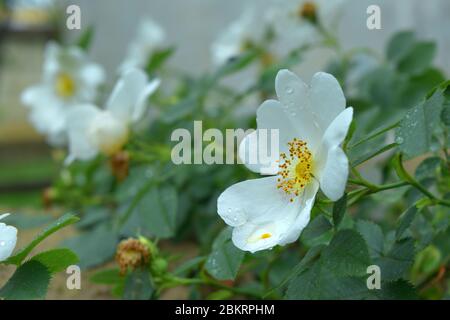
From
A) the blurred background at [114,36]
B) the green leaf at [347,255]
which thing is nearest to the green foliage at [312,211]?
the green leaf at [347,255]

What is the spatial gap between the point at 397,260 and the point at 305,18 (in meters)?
0.66

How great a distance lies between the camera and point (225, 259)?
20.5 inches

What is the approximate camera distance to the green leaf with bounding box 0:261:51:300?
45cm

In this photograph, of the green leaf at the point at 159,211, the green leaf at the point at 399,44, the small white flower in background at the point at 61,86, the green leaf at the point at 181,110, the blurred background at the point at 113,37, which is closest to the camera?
the green leaf at the point at 159,211

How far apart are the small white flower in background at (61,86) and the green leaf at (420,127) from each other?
77 cm

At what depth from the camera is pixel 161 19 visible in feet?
7.99

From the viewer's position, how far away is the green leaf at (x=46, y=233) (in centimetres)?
44

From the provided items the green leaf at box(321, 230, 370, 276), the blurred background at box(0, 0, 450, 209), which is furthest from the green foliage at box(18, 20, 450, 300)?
the blurred background at box(0, 0, 450, 209)

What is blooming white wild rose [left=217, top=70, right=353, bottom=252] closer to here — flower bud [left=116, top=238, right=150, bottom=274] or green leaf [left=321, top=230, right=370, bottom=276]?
green leaf [left=321, top=230, right=370, bottom=276]

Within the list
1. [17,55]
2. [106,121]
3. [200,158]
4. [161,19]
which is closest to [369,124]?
[200,158]

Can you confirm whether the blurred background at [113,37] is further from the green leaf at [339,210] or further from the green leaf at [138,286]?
the green leaf at [339,210]

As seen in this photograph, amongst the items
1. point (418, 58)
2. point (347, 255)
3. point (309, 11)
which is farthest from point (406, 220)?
point (309, 11)

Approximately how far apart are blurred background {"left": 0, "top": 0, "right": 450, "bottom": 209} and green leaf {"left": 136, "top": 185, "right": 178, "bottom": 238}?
1.86ft

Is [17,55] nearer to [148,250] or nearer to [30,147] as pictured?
[30,147]
